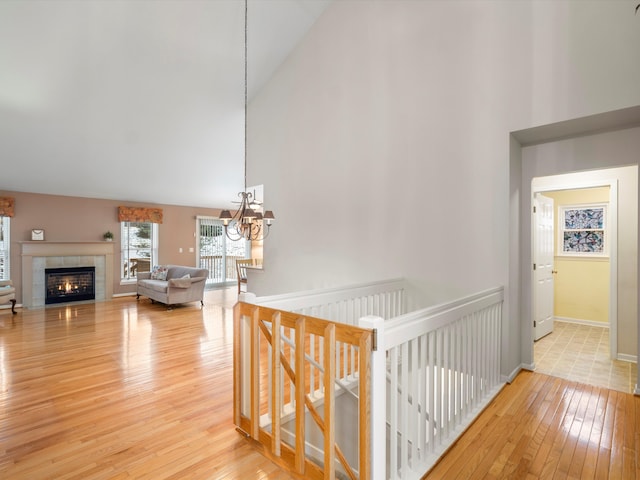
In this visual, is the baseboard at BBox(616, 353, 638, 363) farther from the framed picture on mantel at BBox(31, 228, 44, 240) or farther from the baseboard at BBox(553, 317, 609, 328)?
the framed picture on mantel at BBox(31, 228, 44, 240)

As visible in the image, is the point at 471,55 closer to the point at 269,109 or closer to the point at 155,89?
the point at 269,109

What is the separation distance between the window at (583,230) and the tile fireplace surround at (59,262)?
9473 millimetres

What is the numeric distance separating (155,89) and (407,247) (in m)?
4.54

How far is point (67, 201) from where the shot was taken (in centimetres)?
768

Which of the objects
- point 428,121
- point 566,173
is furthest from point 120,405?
point 566,173

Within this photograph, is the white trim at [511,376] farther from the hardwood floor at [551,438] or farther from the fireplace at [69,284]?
the fireplace at [69,284]

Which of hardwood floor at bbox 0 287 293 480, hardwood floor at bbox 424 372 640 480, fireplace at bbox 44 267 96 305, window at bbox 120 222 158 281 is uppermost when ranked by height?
window at bbox 120 222 158 281

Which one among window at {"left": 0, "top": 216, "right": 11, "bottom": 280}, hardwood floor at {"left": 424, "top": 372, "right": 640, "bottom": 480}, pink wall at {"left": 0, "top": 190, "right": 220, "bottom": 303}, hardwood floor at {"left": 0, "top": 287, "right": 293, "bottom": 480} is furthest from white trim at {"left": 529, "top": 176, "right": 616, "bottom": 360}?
window at {"left": 0, "top": 216, "right": 11, "bottom": 280}

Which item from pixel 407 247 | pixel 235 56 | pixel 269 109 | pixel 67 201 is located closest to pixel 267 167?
pixel 269 109

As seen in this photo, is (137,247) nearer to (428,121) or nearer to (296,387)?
(428,121)

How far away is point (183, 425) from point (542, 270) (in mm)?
4369

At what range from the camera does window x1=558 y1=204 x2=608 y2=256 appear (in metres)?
4.96

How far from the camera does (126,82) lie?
16.2 ft

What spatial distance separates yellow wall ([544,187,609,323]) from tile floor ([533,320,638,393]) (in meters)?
0.34
